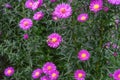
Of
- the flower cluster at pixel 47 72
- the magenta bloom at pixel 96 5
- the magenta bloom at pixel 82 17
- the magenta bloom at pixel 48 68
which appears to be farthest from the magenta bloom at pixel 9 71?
the magenta bloom at pixel 96 5

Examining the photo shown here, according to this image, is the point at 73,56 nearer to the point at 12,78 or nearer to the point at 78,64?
the point at 78,64

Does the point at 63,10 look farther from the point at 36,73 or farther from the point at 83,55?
the point at 36,73

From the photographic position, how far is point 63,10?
7.30 feet

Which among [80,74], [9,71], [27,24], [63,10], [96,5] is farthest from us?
[9,71]

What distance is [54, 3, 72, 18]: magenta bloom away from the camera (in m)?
2.21

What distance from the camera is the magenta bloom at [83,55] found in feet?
7.53

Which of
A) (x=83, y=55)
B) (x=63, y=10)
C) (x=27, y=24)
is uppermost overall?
(x=63, y=10)

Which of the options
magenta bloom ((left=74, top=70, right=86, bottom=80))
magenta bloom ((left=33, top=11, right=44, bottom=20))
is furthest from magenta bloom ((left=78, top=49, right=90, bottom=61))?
magenta bloom ((left=33, top=11, right=44, bottom=20))

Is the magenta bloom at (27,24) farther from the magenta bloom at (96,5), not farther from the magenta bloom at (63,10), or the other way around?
the magenta bloom at (96,5)

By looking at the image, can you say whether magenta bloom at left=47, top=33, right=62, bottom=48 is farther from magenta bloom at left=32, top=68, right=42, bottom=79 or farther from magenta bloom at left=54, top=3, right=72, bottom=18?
magenta bloom at left=32, top=68, right=42, bottom=79

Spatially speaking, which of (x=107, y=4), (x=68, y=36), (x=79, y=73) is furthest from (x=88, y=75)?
(x=107, y=4)

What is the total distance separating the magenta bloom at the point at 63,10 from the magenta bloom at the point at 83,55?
1.01 ft

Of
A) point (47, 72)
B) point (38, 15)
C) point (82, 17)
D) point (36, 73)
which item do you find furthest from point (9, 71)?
point (82, 17)

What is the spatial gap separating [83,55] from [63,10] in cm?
37
